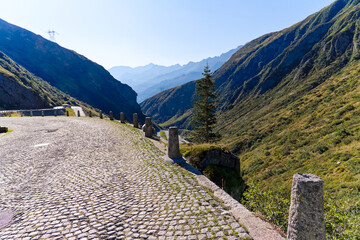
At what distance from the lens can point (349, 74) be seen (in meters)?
86.3

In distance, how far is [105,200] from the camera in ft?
22.3

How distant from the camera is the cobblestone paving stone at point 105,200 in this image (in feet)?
16.6

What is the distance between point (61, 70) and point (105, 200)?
709 ft

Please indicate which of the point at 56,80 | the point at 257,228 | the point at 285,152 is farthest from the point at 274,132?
the point at 56,80

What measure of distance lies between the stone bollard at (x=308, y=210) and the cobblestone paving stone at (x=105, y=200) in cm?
126

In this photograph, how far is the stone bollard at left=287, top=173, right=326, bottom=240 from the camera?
419cm

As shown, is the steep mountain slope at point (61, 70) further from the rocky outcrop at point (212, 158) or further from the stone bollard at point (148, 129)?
the rocky outcrop at point (212, 158)

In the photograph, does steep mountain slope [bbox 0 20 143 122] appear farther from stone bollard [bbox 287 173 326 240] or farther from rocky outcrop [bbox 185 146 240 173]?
stone bollard [bbox 287 173 326 240]

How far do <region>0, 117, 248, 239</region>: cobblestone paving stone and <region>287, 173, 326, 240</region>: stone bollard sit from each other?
1.26 m

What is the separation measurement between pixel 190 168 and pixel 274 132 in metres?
75.0

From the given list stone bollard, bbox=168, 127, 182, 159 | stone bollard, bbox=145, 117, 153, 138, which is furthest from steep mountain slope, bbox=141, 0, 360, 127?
stone bollard, bbox=168, 127, 182, 159

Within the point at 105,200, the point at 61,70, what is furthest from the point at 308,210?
the point at 61,70

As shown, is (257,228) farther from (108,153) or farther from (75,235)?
(108,153)

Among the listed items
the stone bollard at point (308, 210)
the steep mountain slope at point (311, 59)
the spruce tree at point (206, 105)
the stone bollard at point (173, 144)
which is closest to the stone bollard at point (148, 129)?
the stone bollard at point (173, 144)
